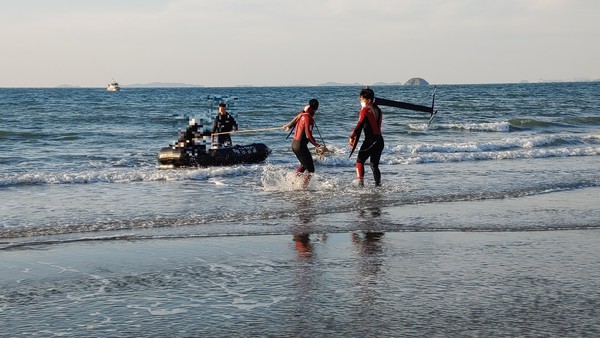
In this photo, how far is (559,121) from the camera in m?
42.3

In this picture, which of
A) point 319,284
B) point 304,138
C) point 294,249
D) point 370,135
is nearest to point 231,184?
point 304,138

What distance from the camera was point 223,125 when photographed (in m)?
18.9

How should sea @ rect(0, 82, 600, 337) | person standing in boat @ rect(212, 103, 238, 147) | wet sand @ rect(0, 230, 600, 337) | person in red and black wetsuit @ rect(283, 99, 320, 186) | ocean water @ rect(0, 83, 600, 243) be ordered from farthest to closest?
person standing in boat @ rect(212, 103, 238, 147) → person in red and black wetsuit @ rect(283, 99, 320, 186) → ocean water @ rect(0, 83, 600, 243) → sea @ rect(0, 82, 600, 337) → wet sand @ rect(0, 230, 600, 337)

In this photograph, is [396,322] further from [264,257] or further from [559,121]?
[559,121]

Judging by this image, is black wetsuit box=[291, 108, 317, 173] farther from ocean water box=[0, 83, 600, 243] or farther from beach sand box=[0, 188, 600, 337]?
beach sand box=[0, 188, 600, 337]

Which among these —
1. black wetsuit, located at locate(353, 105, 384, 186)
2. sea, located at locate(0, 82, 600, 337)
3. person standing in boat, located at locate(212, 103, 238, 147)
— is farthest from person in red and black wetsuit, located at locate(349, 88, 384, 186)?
person standing in boat, located at locate(212, 103, 238, 147)

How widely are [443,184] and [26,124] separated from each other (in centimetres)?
2680

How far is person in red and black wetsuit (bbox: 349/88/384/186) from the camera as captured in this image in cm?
1391

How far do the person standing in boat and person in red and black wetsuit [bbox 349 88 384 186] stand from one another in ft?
15.9

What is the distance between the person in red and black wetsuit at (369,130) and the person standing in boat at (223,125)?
A: 4832mm

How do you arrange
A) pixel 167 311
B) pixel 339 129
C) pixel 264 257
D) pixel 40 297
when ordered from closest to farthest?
pixel 167 311
pixel 40 297
pixel 264 257
pixel 339 129

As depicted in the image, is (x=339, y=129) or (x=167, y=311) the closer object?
(x=167, y=311)

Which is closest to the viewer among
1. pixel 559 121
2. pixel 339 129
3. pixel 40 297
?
pixel 40 297

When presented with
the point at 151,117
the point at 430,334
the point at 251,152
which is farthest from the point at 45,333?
the point at 151,117
